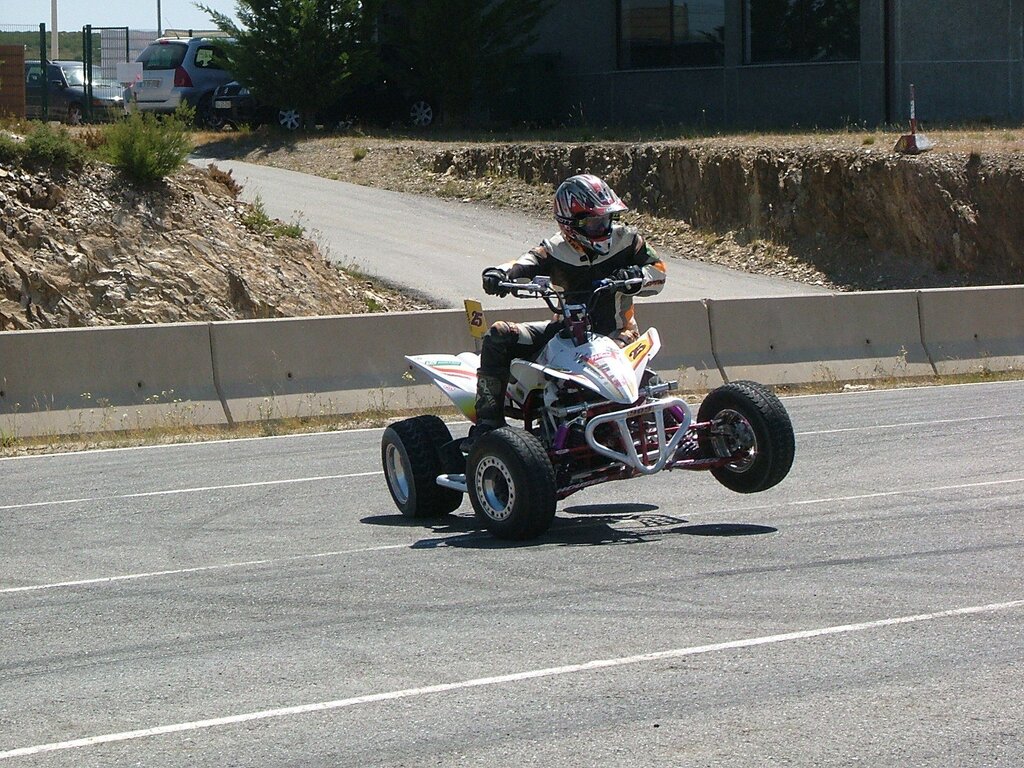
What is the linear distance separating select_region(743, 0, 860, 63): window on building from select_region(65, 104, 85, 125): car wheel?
1352cm

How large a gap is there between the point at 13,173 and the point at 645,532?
1258 cm

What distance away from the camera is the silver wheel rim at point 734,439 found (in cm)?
888

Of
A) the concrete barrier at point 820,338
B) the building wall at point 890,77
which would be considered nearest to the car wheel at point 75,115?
the building wall at point 890,77

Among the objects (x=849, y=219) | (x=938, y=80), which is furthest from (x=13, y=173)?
(x=938, y=80)

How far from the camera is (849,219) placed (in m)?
Result: 26.4

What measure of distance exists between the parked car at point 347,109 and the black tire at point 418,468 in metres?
24.0

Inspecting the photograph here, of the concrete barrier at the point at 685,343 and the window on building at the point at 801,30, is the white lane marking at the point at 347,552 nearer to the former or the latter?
the concrete barrier at the point at 685,343

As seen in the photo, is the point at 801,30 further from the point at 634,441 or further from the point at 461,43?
the point at 634,441

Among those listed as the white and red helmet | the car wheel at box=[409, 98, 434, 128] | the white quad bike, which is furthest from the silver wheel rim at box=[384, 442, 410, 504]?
the car wheel at box=[409, 98, 434, 128]

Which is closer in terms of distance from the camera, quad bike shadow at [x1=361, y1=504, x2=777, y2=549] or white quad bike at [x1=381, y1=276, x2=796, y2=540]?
white quad bike at [x1=381, y1=276, x2=796, y2=540]

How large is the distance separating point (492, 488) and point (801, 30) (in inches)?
957

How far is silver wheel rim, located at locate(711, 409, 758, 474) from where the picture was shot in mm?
8875

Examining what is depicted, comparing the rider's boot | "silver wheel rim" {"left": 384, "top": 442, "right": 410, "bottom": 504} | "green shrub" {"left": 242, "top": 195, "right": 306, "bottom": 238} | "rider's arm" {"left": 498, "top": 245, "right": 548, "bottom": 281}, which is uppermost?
"green shrub" {"left": 242, "top": 195, "right": 306, "bottom": 238}

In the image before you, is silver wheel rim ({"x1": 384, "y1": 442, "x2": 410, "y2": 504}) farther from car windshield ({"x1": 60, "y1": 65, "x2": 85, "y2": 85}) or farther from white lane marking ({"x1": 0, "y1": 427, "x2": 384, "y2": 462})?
car windshield ({"x1": 60, "y1": 65, "x2": 85, "y2": 85})
